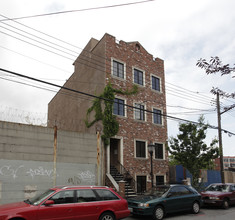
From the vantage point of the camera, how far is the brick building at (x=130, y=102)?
64.3 ft

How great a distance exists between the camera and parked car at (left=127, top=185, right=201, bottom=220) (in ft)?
34.8

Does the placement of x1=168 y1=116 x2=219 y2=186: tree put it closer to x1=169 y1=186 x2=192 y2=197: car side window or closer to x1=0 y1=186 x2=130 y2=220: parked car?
x1=169 y1=186 x2=192 y2=197: car side window

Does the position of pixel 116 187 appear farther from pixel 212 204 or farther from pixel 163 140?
pixel 163 140

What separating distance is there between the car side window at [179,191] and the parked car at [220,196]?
221 cm

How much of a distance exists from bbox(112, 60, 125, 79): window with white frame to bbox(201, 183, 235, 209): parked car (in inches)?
430

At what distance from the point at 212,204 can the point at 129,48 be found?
1405 cm

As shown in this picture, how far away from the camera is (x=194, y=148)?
1864 centimetres

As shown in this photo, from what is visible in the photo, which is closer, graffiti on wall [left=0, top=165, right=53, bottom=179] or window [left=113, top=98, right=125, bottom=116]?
graffiti on wall [left=0, top=165, right=53, bottom=179]

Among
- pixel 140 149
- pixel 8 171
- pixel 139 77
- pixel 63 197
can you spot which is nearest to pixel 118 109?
pixel 140 149

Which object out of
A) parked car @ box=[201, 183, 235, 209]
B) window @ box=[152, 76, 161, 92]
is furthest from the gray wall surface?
window @ box=[152, 76, 161, 92]

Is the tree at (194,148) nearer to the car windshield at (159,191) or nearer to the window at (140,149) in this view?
the window at (140,149)

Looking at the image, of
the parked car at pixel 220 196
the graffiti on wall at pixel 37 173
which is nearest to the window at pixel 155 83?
the graffiti on wall at pixel 37 173

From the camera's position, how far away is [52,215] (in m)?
7.70

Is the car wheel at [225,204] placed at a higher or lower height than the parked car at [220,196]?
lower
